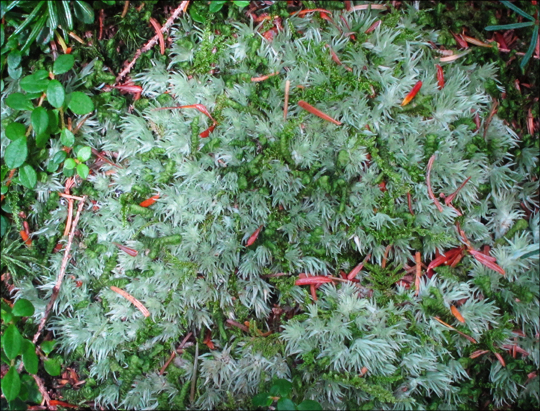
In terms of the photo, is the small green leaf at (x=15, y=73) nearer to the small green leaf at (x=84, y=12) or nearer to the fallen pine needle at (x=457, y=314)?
the small green leaf at (x=84, y=12)

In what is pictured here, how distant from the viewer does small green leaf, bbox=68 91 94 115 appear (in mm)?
2430

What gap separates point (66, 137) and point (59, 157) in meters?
0.13

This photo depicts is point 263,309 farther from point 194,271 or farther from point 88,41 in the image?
point 88,41

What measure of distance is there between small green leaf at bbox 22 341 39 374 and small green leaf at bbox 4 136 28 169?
0.98 m

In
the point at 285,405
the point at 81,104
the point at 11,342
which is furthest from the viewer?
the point at 81,104

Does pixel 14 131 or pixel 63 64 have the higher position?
pixel 63 64

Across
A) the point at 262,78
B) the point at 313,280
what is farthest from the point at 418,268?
the point at 262,78

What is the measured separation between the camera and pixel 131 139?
2.51m

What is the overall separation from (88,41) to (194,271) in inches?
59.2

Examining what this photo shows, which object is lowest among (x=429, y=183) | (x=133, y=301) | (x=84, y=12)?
(x=133, y=301)

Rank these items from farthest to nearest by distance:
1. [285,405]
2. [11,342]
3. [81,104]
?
[81,104], [11,342], [285,405]

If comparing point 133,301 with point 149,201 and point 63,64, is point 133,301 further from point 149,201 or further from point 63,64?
point 63,64

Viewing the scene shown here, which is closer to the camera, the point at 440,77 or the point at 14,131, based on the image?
the point at 14,131

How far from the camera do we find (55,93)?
2402 millimetres
